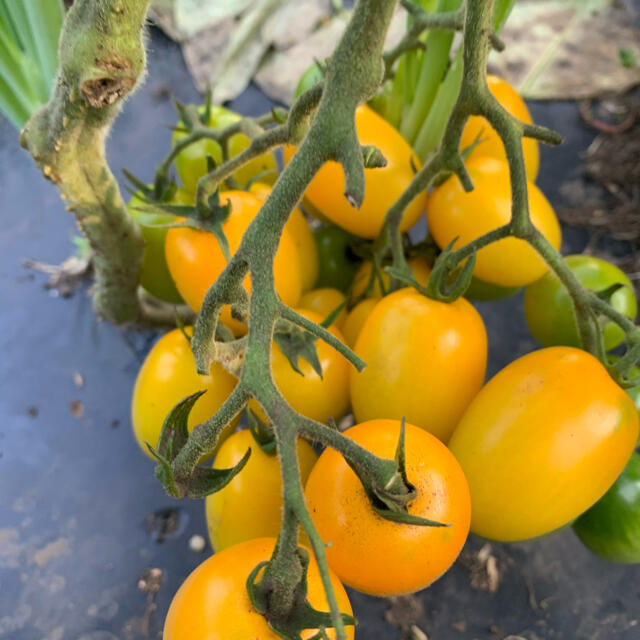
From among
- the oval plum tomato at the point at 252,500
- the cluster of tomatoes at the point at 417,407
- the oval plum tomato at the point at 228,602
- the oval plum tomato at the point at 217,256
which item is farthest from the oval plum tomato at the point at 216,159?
the oval plum tomato at the point at 228,602

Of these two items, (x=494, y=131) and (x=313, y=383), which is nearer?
(x=313, y=383)

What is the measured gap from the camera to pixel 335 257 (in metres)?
0.79

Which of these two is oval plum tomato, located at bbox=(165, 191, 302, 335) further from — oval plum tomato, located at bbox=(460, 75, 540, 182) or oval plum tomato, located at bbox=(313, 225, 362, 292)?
oval plum tomato, located at bbox=(460, 75, 540, 182)

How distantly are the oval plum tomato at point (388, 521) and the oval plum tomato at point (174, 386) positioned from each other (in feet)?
0.60

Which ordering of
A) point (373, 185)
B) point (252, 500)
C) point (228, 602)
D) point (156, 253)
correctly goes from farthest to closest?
1. point (156, 253)
2. point (373, 185)
3. point (252, 500)
4. point (228, 602)


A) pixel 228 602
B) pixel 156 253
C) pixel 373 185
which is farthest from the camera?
pixel 156 253

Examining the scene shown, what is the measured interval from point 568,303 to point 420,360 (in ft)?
0.81

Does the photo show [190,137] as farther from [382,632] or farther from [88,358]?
[382,632]

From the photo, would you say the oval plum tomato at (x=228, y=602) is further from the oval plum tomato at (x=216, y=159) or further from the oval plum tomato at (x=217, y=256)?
the oval plum tomato at (x=216, y=159)

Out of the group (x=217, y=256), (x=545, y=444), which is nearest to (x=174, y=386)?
(x=217, y=256)

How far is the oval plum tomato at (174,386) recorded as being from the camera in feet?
2.00

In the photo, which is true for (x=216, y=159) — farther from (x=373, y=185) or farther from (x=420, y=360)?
(x=420, y=360)

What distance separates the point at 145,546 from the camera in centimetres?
73

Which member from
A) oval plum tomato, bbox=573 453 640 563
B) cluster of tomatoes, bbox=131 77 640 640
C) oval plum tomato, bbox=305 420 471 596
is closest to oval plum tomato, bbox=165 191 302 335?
cluster of tomatoes, bbox=131 77 640 640
